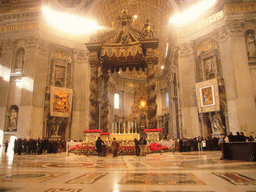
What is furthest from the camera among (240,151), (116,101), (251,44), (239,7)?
(116,101)

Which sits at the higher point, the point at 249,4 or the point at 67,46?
the point at 249,4

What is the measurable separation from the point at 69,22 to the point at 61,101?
28.7 ft

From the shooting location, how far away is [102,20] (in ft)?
77.8

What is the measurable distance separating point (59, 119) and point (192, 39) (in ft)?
50.7

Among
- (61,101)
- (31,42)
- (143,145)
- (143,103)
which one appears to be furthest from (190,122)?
(31,42)

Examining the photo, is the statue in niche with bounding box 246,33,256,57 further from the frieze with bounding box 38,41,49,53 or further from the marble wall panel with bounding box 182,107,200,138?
the frieze with bounding box 38,41,49,53

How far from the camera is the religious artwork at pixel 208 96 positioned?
54.0 ft

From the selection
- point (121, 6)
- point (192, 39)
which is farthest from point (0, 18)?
point (192, 39)

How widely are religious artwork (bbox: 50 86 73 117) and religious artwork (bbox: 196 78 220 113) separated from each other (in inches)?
490

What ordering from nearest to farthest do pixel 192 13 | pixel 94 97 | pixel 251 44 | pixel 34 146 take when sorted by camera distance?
pixel 94 97 → pixel 34 146 → pixel 251 44 → pixel 192 13

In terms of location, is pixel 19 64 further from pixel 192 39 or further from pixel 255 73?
pixel 255 73

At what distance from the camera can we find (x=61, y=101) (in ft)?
62.6

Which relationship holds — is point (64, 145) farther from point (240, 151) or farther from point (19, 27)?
point (240, 151)

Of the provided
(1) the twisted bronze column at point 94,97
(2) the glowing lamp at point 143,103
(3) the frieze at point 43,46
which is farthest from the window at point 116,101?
(1) the twisted bronze column at point 94,97
